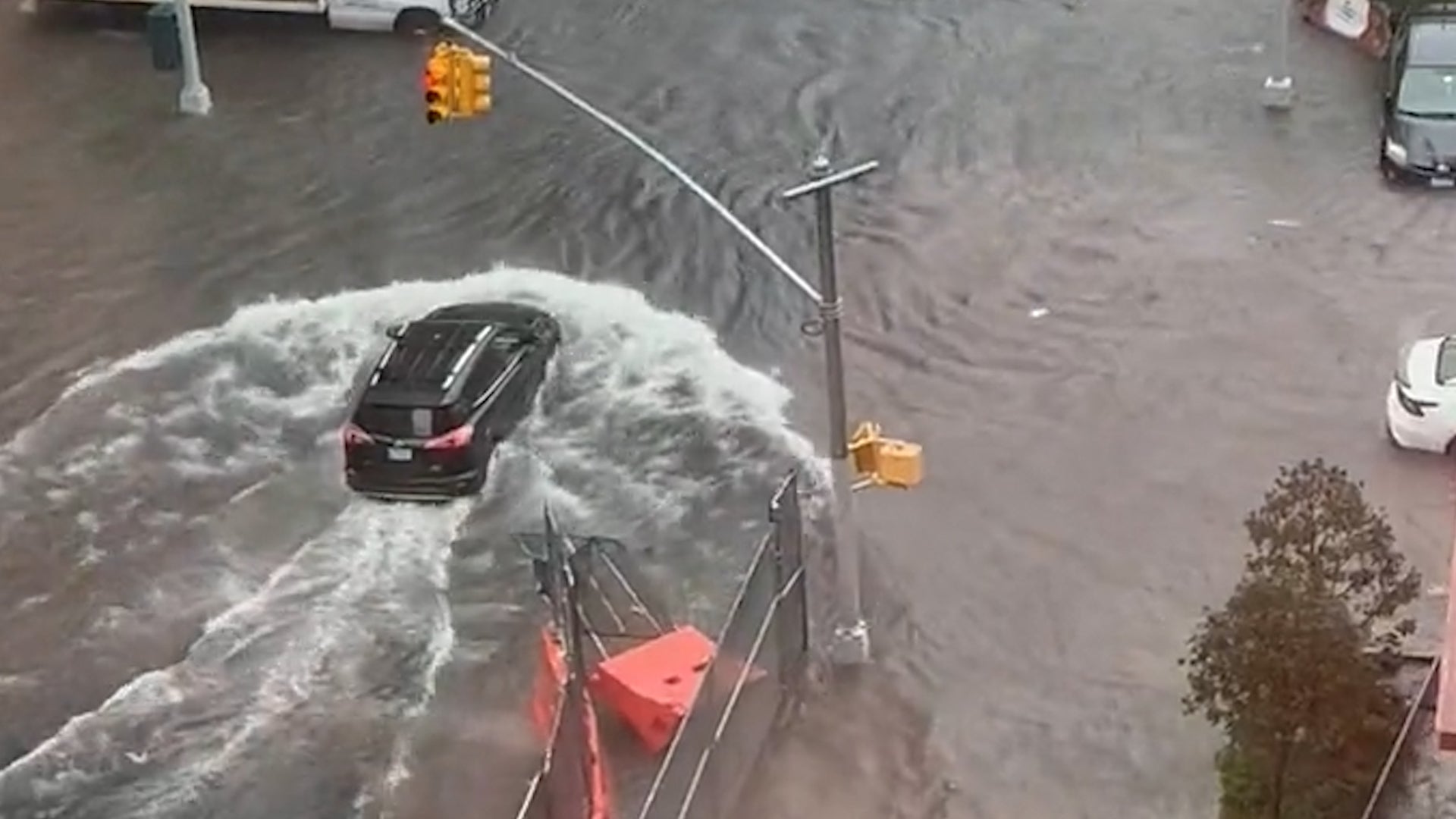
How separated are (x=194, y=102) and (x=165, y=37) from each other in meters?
1.10

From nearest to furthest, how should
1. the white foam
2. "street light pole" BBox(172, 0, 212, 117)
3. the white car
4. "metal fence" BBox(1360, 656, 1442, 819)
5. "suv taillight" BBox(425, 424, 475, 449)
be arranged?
"metal fence" BBox(1360, 656, 1442, 819) < the white foam < the white car < "suv taillight" BBox(425, 424, 475, 449) < "street light pole" BBox(172, 0, 212, 117)

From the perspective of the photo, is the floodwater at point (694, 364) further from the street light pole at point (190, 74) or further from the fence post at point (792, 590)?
the fence post at point (792, 590)

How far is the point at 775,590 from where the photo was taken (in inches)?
931

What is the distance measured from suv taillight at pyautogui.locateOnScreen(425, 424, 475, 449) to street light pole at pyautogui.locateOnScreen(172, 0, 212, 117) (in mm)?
11734

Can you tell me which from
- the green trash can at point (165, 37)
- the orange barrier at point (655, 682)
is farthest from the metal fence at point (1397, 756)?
the green trash can at point (165, 37)

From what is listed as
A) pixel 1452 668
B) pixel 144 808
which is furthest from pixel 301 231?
pixel 1452 668

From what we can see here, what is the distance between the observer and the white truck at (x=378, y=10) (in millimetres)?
39281

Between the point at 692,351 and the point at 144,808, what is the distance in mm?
10050

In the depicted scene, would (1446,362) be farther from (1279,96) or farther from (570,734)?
(570,734)

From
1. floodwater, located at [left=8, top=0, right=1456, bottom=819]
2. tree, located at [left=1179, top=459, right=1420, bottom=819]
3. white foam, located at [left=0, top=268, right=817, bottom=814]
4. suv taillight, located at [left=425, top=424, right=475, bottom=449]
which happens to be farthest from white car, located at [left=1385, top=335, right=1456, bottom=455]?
suv taillight, located at [left=425, top=424, right=475, bottom=449]

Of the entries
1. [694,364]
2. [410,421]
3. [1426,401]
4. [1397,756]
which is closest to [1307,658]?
[1397,756]

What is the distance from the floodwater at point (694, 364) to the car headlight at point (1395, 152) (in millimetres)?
709

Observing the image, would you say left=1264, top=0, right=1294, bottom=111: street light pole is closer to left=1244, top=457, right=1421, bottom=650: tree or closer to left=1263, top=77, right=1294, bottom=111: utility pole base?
left=1263, top=77, right=1294, bottom=111: utility pole base

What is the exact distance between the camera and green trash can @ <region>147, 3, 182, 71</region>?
3738 centimetres
